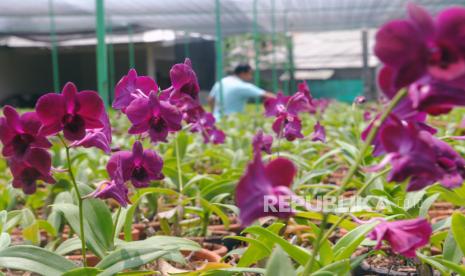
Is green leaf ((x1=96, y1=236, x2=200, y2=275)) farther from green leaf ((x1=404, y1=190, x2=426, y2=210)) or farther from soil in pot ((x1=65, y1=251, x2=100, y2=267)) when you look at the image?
green leaf ((x1=404, y1=190, x2=426, y2=210))

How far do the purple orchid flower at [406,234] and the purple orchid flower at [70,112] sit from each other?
34 cm

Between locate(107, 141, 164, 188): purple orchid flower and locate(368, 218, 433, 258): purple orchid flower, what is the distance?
37 centimetres

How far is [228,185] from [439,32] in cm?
98

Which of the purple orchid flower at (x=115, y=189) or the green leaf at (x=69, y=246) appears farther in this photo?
the green leaf at (x=69, y=246)

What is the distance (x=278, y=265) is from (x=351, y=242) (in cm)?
21

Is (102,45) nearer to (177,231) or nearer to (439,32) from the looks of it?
(177,231)

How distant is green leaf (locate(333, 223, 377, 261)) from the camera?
0.71 meters

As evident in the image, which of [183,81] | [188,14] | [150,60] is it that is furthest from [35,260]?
[150,60]

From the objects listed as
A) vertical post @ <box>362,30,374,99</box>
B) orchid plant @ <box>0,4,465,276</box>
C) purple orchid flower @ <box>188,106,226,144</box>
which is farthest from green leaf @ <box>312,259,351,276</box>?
vertical post @ <box>362,30,374,99</box>

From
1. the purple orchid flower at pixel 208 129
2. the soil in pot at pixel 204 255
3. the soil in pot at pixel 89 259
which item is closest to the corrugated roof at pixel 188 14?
the purple orchid flower at pixel 208 129

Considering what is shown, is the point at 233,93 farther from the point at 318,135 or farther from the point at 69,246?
the point at 69,246

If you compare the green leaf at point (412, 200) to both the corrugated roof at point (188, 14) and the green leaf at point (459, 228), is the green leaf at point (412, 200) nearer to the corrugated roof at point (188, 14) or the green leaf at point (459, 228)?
the green leaf at point (459, 228)

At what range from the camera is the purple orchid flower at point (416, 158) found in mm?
501

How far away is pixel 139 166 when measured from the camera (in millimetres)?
853
